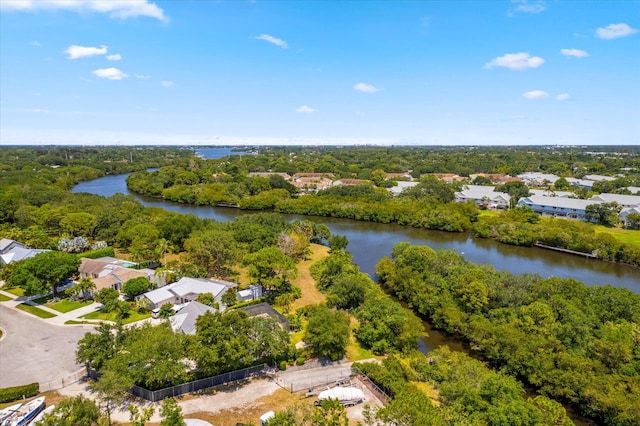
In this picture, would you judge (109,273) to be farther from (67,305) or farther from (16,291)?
(16,291)

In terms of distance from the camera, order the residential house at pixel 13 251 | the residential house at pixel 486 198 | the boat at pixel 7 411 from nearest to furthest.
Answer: the boat at pixel 7 411 → the residential house at pixel 13 251 → the residential house at pixel 486 198

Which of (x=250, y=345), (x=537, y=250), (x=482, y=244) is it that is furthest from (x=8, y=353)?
(x=537, y=250)

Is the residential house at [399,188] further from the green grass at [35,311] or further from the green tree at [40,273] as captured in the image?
the green grass at [35,311]

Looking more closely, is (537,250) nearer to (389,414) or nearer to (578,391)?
(578,391)

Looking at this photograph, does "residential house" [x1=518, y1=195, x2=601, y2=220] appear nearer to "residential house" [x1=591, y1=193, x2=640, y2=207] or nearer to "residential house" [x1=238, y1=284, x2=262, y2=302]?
"residential house" [x1=591, y1=193, x2=640, y2=207]

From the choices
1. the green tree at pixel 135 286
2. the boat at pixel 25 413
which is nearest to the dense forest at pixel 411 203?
the green tree at pixel 135 286

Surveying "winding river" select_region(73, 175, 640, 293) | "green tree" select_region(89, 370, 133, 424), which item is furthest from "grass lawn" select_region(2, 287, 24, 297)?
"winding river" select_region(73, 175, 640, 293)
